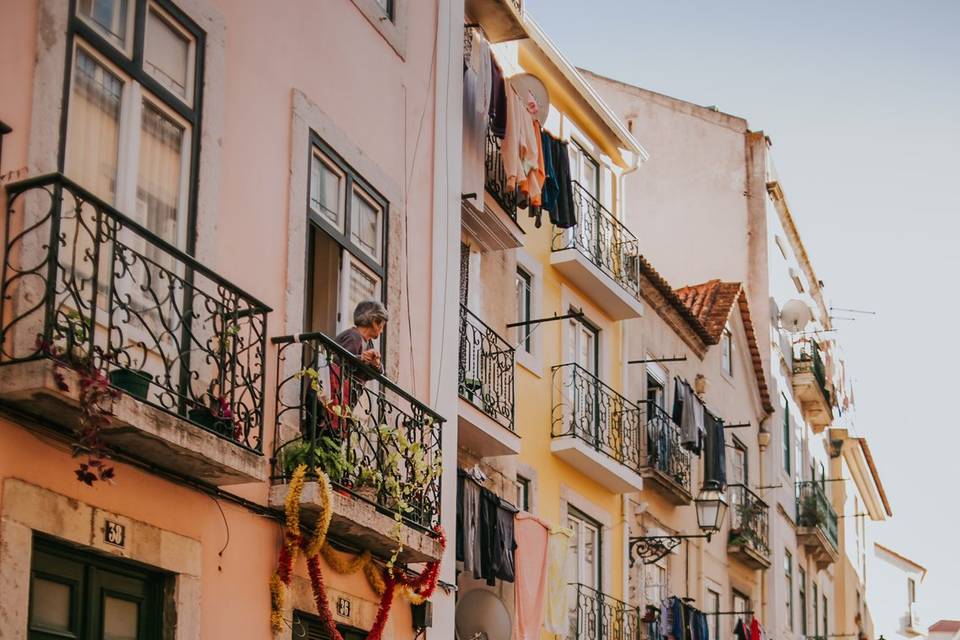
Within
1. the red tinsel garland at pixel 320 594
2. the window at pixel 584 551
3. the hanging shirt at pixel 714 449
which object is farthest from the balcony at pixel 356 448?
the hanging shirt at pixel 714 449

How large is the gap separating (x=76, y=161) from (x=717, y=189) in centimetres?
2371

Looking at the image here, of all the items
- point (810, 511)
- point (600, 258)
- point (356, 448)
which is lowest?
point (356, 448)

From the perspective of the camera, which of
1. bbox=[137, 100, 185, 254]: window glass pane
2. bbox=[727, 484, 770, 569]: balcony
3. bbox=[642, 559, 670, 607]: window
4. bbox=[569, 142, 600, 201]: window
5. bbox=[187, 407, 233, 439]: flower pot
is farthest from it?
bbox=[727, 484, 770, 569]: balcony

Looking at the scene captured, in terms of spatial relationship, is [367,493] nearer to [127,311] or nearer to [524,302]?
[127,311]

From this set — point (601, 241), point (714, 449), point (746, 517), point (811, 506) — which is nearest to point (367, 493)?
point (601, 241)

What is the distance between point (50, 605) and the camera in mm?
8781

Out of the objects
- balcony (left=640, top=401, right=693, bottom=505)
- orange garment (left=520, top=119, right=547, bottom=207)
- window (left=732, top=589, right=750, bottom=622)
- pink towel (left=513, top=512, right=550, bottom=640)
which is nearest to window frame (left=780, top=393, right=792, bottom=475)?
window (left=732, top=589, right=750, bottom=622)

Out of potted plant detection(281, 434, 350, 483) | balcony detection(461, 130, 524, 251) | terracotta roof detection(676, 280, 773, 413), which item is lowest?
potted plant detection(281, 434, 350, 483)

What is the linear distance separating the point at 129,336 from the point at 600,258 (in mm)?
12685

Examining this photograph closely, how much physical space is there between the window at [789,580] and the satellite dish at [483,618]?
1662 cm

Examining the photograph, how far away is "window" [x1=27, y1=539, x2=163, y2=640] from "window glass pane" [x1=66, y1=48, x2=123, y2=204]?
6.86ft

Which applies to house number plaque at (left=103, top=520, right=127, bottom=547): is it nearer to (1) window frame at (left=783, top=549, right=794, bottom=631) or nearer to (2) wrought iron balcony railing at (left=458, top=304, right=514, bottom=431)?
(2) wrought iron balcony railing at (left=458, top=304, right=514, bottom=431)

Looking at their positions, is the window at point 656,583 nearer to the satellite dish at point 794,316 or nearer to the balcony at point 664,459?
the balcony at point 664,459

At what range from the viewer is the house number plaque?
9094 millimetres
